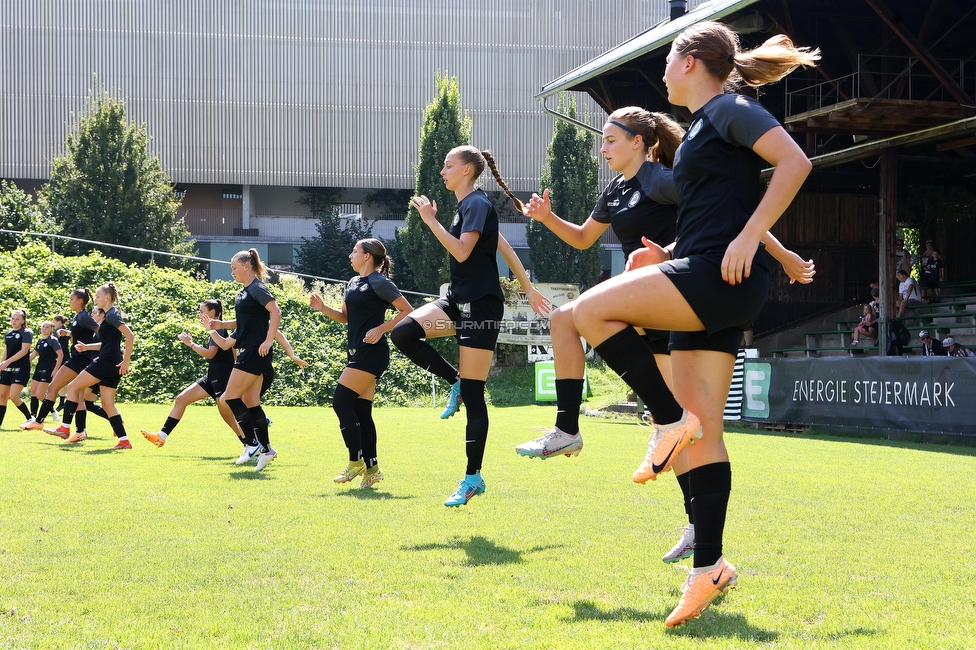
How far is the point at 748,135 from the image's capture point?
365 centimetres

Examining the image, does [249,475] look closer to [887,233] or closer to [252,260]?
[252,260]

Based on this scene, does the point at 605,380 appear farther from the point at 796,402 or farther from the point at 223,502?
the point at 223,502

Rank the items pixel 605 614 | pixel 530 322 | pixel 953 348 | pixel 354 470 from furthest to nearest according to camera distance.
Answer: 1. pixel 530 322
2. pixel 953 348
3. pixel 354 470
4. pixel 605 614

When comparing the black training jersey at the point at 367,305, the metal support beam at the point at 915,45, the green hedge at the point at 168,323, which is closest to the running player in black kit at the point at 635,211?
the black training jersey at the point at 367,305

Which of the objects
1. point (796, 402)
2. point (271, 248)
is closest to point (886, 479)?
point (796, 402)

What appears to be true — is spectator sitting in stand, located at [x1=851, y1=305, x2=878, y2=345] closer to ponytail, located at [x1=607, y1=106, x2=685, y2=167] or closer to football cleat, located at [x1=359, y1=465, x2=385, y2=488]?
football cleat, located at [x1=359, y1=465, x2=385, y2=488]

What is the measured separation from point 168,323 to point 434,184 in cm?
1527

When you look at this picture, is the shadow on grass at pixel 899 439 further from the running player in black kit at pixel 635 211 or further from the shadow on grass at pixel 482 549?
the shadow on grass at pixel 482 549

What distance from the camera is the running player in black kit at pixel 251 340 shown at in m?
9.73

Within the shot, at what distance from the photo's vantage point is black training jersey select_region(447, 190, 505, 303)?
6.35 m

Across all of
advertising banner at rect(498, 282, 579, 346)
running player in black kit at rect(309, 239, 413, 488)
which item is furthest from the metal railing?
running player in black kit at rect(309, 239, 413, 488)

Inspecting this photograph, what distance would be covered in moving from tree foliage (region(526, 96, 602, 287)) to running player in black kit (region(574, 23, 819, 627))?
1461 inches

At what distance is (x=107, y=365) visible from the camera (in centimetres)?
1222

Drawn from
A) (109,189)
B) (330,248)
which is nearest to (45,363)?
(109,189)
